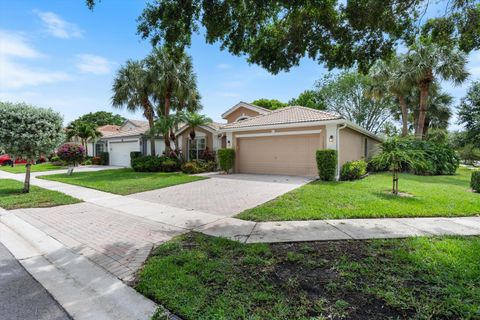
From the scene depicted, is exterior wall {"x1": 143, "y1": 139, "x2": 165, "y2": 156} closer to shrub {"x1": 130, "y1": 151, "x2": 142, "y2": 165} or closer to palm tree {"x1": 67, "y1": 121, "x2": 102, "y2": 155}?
shrub {"x1": 130, "y1": 151, "x2": 142, "y2": 165}

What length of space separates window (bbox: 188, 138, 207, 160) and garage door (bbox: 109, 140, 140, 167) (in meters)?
6.43

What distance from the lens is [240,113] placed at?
22953mm

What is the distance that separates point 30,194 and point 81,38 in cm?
623

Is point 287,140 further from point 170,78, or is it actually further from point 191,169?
point 170,78

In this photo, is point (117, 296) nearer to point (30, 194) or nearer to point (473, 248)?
point (473, 248)

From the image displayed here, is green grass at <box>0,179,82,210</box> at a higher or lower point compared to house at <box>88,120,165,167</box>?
lower

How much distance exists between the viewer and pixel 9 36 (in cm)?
765

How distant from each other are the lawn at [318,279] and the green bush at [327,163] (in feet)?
23.9

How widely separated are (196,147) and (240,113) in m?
5.82

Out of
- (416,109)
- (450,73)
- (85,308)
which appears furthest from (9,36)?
(416,109)

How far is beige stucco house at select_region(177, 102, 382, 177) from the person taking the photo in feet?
41.1

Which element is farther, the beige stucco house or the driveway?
the beige stucco house

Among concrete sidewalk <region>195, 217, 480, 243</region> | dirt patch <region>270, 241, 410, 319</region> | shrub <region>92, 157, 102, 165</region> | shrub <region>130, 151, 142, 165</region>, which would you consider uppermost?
shrub <region>130, 151, 142, 165</region>

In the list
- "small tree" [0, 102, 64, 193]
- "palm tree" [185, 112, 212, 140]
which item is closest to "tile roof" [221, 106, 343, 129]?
"palm tree" [185, 112, 212, 140]
